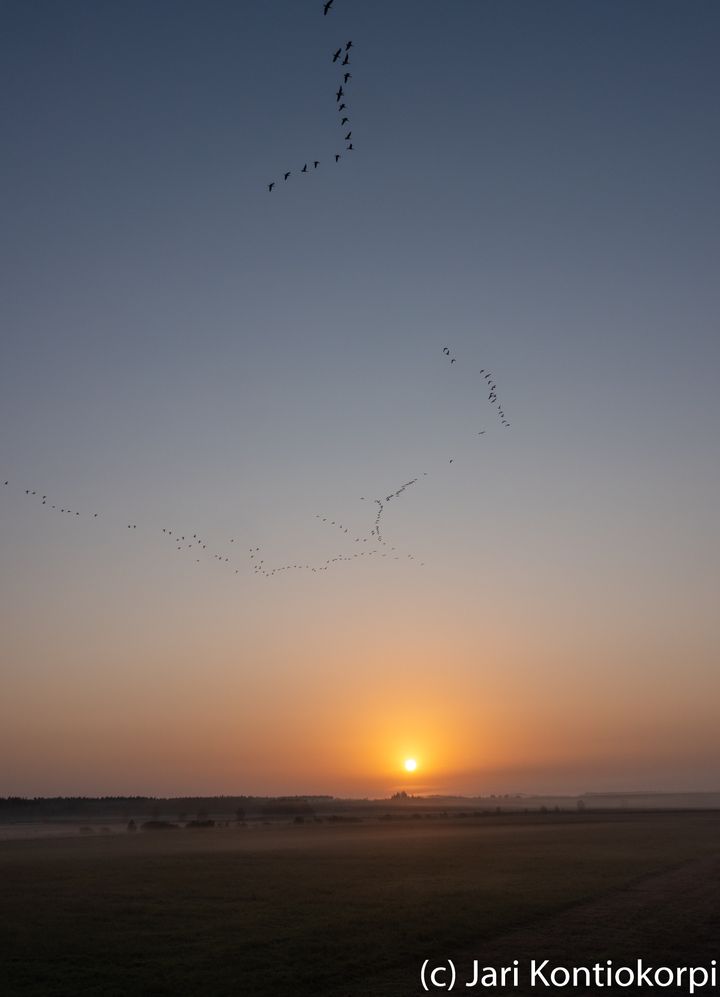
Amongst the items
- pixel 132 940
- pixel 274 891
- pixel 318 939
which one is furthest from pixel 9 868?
pixel 318 939

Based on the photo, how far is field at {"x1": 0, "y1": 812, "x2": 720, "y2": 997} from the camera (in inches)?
971

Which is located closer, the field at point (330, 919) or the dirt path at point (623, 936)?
the dirt path at point (623, 936)

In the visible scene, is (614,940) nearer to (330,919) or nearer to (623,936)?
(623,936)

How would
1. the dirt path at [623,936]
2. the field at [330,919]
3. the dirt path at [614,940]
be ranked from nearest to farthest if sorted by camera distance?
the dirt path at [614,940] < the dirt path at [623,936] < the field at [330,919]

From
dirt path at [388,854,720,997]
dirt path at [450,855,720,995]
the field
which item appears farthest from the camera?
the field

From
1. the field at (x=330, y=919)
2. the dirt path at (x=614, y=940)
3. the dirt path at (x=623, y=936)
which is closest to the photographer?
the dirt path at (x=614, y=940)

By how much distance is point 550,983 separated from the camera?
22.4m

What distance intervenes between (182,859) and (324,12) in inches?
2220

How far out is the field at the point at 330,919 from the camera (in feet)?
80.9

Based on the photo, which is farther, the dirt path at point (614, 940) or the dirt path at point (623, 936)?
the dirt path at point (623, 936)

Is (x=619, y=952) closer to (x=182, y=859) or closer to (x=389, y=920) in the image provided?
(x=389, y=920)

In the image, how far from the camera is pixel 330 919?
33.3 meters

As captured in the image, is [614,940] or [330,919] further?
[330,919]

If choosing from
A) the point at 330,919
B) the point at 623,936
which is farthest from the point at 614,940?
the point at 330,919
